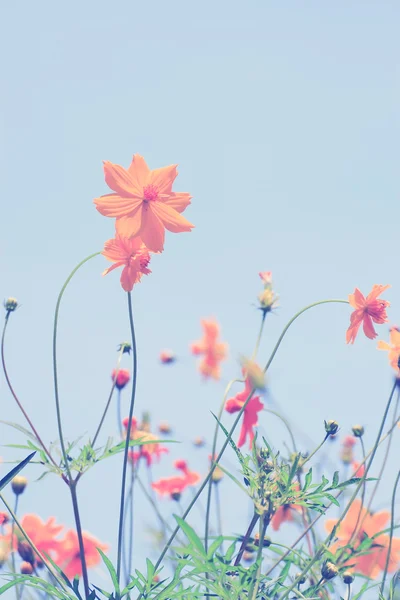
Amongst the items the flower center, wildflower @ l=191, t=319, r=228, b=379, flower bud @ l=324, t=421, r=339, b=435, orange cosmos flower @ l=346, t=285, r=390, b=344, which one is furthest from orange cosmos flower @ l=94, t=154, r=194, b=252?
wildflower @ l=191, t=319, r=228, b=379

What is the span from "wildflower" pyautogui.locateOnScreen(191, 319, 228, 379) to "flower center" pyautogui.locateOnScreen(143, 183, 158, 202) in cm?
168

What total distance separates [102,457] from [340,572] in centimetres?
52

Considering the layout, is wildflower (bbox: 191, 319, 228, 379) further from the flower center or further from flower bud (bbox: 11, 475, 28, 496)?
the flower center

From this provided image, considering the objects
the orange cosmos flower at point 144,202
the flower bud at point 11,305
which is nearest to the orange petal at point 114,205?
the orange cosmos flower at point 144,202

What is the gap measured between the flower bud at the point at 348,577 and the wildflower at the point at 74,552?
0.70 metres

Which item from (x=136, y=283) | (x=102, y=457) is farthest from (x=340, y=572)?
(x=136, y=283)

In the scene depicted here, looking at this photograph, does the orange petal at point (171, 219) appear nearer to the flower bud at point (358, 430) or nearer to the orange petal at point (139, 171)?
the orange petal at point (139, 171)

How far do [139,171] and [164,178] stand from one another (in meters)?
0.05

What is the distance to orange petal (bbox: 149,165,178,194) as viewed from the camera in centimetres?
155

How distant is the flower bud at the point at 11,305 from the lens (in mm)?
1768

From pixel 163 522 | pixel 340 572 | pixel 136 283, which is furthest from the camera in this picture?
pixel 163 522

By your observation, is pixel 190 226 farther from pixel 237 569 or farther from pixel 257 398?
pixel 237 569

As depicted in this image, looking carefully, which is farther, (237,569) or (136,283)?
(136,283)

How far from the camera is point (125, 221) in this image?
150 centimetres
